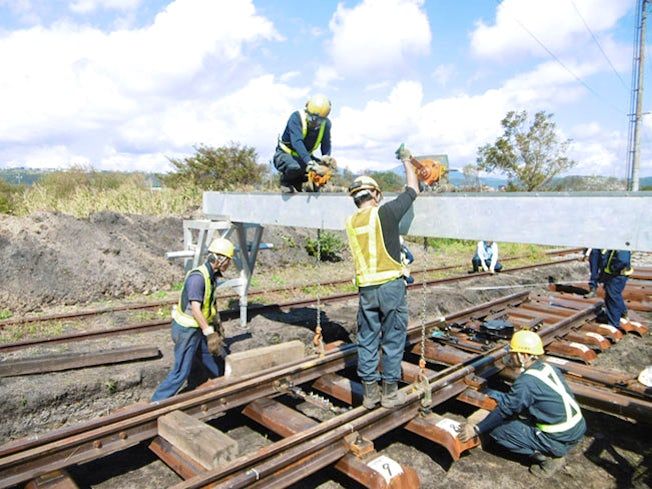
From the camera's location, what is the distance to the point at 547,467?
156 inches

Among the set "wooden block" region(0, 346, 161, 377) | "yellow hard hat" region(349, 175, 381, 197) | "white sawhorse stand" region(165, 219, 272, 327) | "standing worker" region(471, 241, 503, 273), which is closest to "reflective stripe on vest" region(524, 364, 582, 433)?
"yellow hard hat" region(349, 175, 381, 197)

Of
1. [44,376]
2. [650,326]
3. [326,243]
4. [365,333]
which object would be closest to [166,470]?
[365,333]

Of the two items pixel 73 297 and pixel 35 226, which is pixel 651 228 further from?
pixel 35 226

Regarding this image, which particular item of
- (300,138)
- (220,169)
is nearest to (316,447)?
(300,138)

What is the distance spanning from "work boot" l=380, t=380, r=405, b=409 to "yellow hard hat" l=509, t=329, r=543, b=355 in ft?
3.78

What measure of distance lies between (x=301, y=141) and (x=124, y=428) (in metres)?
3.84

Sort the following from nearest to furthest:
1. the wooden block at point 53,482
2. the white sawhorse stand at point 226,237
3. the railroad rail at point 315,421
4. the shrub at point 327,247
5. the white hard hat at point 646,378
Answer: the wooden block at point 53,482
the railroad rail at point 315,421
the white hard hat at point 646,378
the white sawhorse stand at point 226,237
the shrub at point 327,247

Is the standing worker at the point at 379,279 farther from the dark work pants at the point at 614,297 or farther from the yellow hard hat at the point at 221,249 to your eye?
the dark work pants at the point at 614,297

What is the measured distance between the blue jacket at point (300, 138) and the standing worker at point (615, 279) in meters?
4.88

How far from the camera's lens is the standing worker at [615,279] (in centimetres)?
756

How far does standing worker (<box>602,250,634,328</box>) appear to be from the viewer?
7.56 m

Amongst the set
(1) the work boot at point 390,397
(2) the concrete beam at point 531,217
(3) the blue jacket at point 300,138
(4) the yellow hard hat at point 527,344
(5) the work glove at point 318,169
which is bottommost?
(1) the work boot at point 390,397

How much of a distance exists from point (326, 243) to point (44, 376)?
9.86 m

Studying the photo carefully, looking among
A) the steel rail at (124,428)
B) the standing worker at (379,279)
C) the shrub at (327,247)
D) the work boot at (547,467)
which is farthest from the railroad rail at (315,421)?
the shrub at (327,247)
